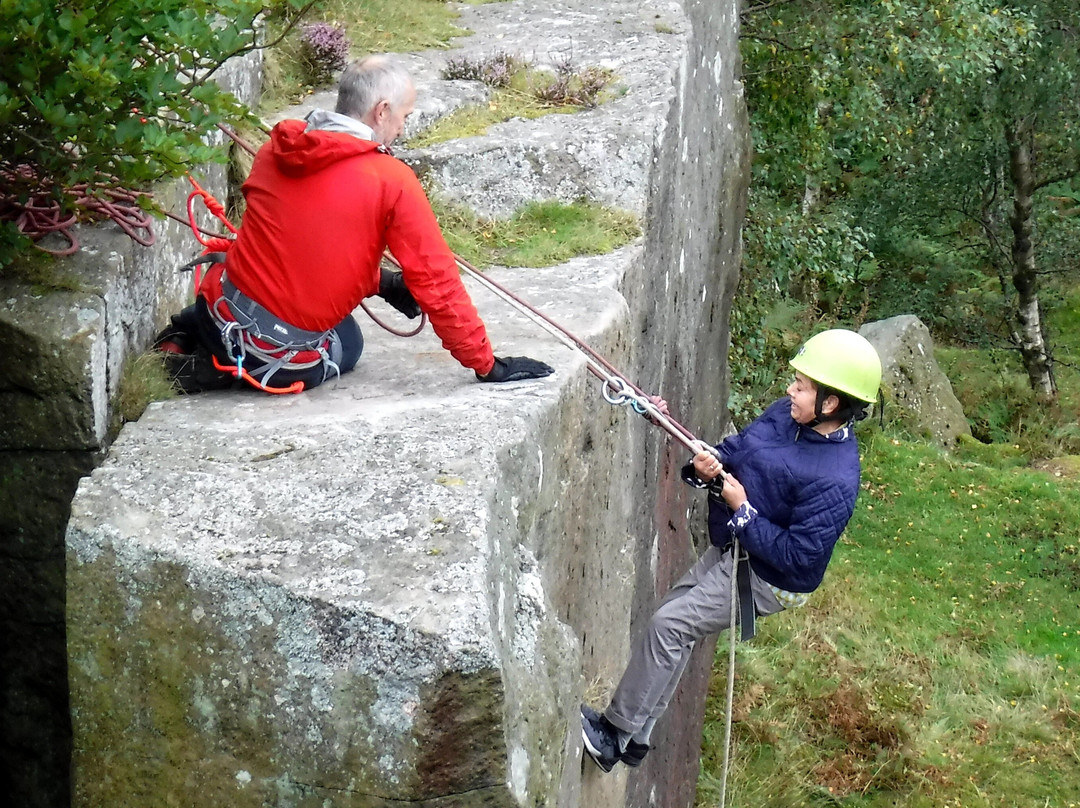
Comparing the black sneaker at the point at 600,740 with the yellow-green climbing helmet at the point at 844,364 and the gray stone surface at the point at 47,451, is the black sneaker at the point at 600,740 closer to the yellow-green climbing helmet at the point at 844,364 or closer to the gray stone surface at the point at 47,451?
the yellow-green climbing helmet at the point at 844,364

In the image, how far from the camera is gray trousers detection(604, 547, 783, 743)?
554 cm

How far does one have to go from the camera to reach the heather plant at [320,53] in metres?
7.43

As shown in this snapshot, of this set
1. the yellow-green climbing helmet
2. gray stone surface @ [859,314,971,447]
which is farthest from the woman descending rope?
gray stone surface @ [859,314,971,447]

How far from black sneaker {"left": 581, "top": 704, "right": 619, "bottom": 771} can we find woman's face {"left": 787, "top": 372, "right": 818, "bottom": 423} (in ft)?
5.49

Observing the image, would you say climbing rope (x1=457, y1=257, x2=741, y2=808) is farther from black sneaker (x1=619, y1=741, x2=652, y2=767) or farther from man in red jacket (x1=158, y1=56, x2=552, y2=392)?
black sneaker (x1=619, y1=741, x2=652, y2=767)

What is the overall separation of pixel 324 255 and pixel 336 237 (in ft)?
0.27

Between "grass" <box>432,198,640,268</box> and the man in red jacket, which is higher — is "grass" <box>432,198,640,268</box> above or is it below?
below

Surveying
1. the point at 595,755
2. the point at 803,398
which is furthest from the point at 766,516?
the point at 595,755

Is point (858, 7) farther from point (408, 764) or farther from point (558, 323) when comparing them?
point (408, 764)

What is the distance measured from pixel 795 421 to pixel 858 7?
869cm

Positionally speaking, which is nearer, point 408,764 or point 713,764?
point 408,764

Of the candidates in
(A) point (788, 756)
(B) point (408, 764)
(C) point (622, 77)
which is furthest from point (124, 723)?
(A) point (788, 756)

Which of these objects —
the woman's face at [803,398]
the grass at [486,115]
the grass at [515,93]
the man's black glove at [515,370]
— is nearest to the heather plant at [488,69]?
the grass at [515,93]

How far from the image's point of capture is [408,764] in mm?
2855
